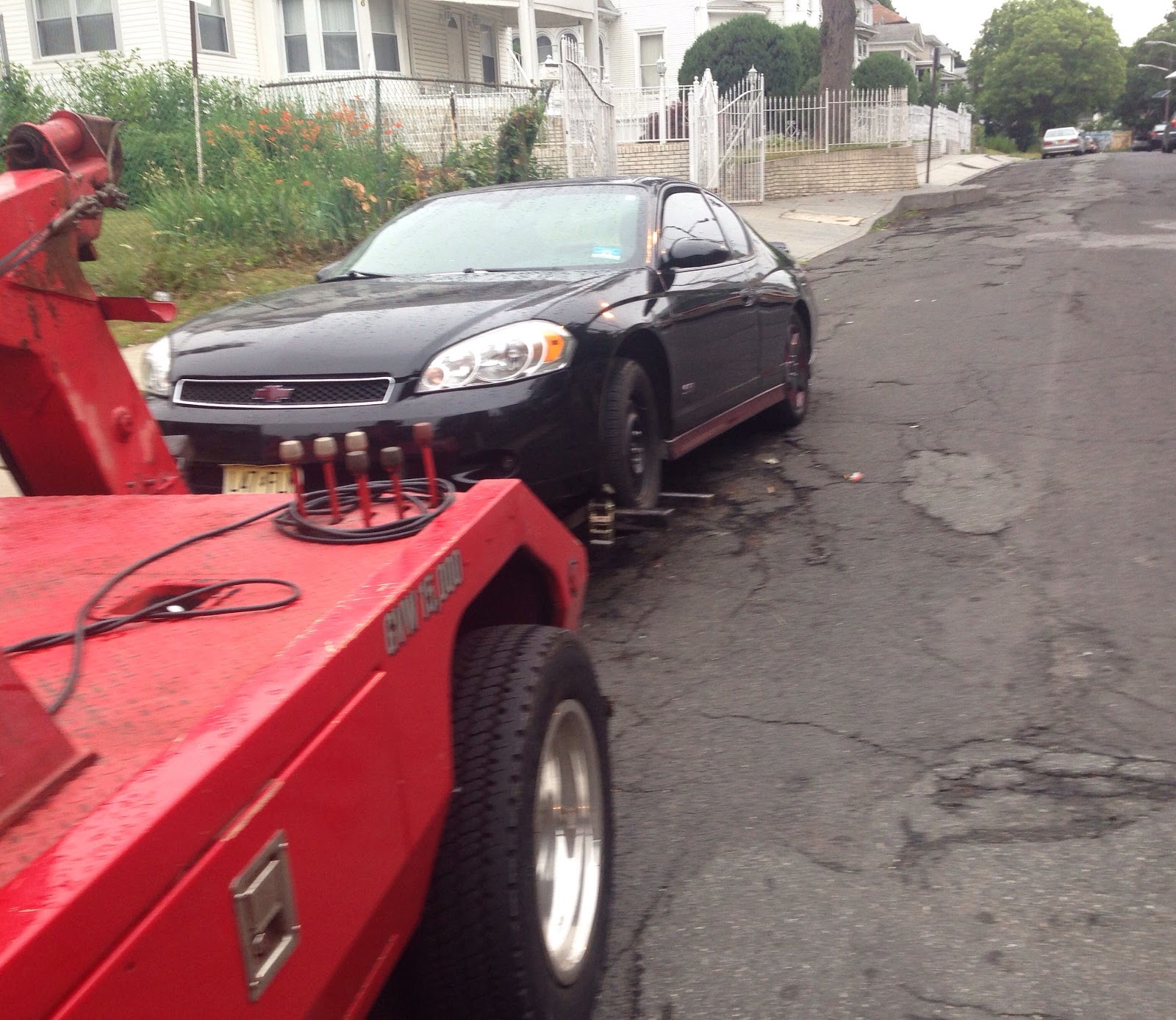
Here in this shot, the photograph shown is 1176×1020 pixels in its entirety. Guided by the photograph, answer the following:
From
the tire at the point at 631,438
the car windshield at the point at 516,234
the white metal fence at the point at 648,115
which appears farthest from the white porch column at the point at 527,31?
the tire at the point at 631,438

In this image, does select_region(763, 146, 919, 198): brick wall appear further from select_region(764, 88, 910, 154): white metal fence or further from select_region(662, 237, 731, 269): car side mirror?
select_region(662, 237, 731, 269): car side mirror

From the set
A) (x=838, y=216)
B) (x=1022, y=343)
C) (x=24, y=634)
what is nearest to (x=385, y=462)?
(x=24, y=634)

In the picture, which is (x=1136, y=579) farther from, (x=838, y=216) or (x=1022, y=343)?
(x=838, y=216)

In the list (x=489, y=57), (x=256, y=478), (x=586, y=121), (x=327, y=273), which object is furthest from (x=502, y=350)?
(x=489, y=57)

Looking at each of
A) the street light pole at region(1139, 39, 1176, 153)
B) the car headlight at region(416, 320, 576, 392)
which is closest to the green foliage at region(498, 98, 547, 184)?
Answer: the car headlight at region(416, 320, 576, 392)

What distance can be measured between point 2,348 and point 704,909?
79.5 inches

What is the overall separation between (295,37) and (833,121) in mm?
11439

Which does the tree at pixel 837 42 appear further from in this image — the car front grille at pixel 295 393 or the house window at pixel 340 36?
the car front grille at pixel 295 393

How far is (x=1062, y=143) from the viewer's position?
202 feet

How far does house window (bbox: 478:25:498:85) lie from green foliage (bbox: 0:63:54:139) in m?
13.5

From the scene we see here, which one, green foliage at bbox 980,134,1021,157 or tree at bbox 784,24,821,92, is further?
green foliage at bbox 980,134,1021,157

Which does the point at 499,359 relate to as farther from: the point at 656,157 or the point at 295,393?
the point at 656,157

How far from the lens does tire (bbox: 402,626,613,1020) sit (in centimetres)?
218

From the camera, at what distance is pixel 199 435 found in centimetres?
468
